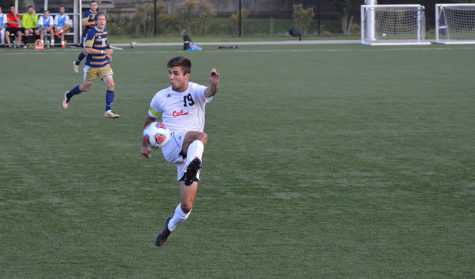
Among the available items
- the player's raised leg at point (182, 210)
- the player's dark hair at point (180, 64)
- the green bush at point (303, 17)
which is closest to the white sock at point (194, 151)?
the player's raised leg at point (182, 210)

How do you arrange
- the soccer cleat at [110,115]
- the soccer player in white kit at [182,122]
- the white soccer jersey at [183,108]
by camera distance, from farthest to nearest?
the soccer cleat at [110,115] → the white soccer jersey at [183,108] → the soccer player in white kit at [182,122]

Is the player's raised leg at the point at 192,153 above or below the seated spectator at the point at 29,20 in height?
below

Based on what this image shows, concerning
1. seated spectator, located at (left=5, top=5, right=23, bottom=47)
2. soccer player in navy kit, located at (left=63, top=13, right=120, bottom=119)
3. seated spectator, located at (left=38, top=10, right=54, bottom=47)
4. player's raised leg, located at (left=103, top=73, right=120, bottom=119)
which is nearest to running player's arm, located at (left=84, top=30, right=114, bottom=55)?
soccer player in navy kit, located at (left=63, top=13, right=120, bottom=119)

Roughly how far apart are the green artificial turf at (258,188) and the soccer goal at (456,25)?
19.7 m

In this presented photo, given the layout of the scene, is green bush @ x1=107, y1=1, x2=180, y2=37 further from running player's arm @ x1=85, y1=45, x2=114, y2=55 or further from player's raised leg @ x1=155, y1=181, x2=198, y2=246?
player's raised leg @ x1=155, y1=181, x2=198, y2=246

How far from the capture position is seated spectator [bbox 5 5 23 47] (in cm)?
3478

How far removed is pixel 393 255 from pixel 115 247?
2.30 meters

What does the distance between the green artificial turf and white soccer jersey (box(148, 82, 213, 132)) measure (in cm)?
97

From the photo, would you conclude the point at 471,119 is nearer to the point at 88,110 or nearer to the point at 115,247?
the point at 88,110

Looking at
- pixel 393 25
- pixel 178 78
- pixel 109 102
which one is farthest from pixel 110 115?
pixel 393 25

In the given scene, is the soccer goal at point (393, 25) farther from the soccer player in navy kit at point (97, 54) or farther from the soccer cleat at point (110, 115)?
the soccer cleat at point (110, 115)

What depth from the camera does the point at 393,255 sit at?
20.4 feet

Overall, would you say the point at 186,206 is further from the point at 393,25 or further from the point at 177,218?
the point at 393,25

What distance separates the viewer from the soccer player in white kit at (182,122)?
6.54 metres
